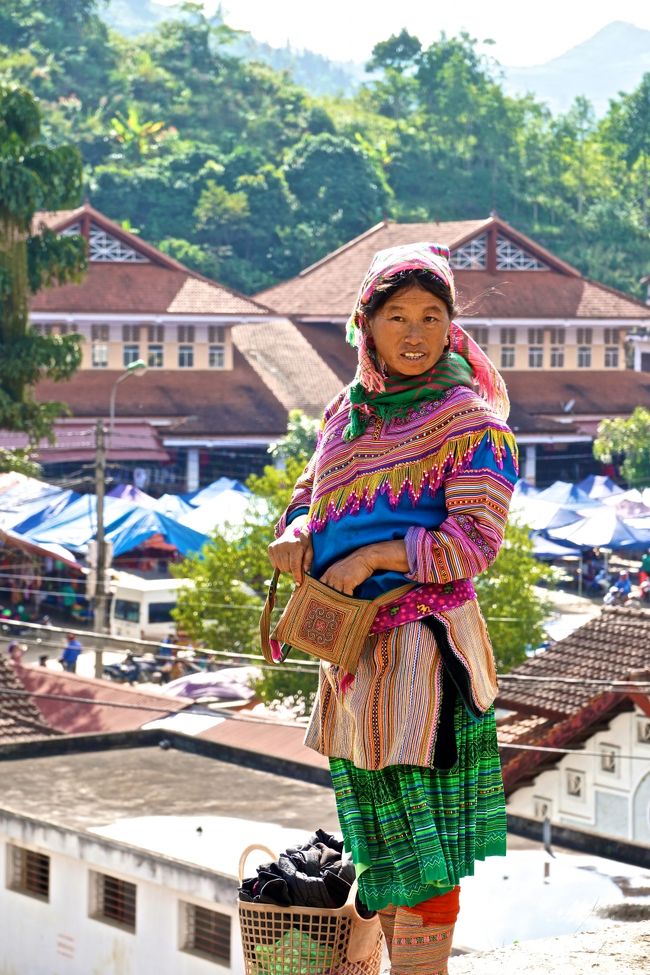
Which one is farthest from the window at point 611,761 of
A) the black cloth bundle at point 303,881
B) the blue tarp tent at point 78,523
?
the blue tarp tent at point 78,523

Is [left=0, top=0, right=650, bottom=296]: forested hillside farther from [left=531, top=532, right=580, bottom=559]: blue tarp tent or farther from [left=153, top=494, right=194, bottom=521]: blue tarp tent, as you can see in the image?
[left=531, top=532, right=580, bottom=559]: blue tarp tent

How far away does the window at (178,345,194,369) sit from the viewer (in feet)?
143

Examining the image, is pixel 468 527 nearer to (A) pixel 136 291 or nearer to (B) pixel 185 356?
(A) pixel 136 291

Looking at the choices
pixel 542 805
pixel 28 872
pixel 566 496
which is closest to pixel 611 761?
pixel 542 805

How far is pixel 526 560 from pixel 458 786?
738 inches

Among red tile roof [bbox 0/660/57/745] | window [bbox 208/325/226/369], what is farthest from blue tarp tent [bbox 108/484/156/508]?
red tile roof [bbox 0/660/57/745]

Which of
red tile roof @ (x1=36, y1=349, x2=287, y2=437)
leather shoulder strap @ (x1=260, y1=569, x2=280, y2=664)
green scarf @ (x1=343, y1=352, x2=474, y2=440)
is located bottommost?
red tile roof @ (x1=36, y1=349, x2=287, y2=437)

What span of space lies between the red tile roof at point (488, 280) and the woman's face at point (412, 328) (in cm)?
4120

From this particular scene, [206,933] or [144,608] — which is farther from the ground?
[206,933]

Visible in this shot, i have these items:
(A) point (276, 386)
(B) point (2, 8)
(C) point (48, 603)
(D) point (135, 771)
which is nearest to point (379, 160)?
(B) point (2, 8)

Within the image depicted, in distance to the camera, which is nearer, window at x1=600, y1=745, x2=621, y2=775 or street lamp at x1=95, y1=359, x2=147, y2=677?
window at x1=600, y1=745, x2=621, y2=775

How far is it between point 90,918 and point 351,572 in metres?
8.70

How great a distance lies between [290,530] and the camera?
3.98 meters

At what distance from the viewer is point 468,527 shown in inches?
147
